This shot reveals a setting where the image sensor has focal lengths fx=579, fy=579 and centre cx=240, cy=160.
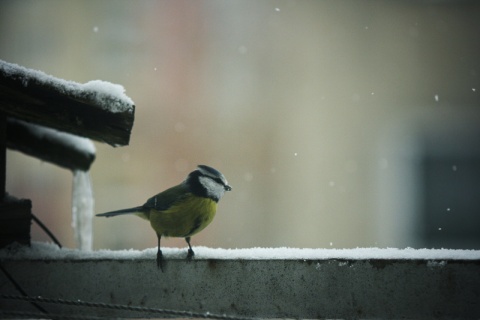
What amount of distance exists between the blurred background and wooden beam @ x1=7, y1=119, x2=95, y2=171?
5587 mm

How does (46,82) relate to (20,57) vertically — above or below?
below

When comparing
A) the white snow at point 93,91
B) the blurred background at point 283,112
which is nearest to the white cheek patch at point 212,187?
the white snow at point 93,91

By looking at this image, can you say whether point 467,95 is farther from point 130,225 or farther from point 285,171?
point 130,225

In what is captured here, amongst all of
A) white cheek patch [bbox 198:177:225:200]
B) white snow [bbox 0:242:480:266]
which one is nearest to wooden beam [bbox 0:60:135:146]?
white snow [bbox 0:242:480:266]

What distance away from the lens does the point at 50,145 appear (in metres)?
2.50

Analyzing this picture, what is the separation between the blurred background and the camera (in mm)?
8305

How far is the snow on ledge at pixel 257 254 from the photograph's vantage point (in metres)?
1.55

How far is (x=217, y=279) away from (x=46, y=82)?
0.77 m

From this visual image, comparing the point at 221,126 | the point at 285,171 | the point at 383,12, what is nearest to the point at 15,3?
the point at 221,126

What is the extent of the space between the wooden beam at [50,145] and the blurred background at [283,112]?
5.59 meters

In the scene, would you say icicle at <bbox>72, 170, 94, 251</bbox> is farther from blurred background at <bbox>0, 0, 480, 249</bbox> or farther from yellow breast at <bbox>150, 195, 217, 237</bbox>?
blurred background at <bbox>0, 0, 480, 249</bbox>

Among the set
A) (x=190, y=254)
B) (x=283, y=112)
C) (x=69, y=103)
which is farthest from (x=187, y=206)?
(x=283, y=112)

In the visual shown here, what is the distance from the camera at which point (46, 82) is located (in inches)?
67.6

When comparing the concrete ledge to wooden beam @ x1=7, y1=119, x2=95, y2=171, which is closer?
the concrete ledge
